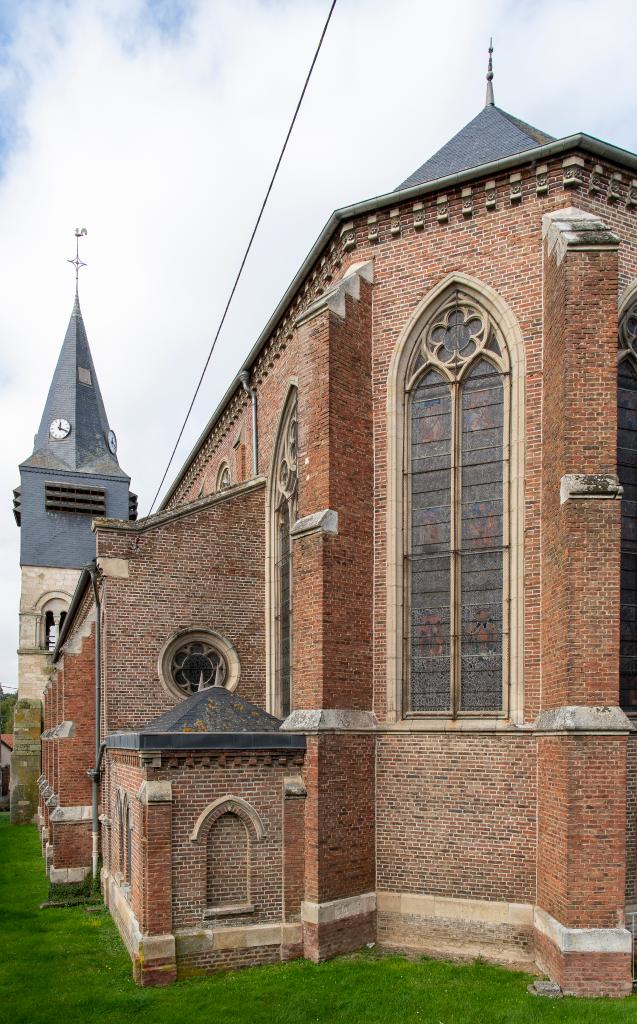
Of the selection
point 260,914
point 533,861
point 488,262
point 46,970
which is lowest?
point 46,970

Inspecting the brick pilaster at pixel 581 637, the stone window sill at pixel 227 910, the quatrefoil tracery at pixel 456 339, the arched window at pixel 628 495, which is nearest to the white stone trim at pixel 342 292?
the quatrefoil tracery at pixel 456 339

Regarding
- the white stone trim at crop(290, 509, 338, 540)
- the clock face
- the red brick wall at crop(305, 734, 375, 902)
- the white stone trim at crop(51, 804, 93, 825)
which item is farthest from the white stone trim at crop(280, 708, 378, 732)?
the clock face

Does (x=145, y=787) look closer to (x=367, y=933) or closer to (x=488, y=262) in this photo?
(x=367, y=933)

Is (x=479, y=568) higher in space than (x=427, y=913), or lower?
higher

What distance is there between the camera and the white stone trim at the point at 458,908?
9.98 metres

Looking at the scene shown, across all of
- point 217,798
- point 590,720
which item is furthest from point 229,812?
point 590,720

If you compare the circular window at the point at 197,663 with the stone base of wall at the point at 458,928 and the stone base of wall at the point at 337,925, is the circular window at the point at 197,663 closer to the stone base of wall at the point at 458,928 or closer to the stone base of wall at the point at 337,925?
the stone base of wall at the point at 337,925

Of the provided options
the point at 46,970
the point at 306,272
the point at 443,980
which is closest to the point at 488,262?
the point at 306,272

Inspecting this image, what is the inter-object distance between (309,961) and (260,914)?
82 cm

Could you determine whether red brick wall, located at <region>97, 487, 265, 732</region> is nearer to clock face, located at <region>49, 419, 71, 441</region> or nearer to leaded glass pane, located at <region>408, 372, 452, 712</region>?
leaded glass pane, located at <region>408, 372, 452, 712</region>

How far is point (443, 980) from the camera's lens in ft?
30.7

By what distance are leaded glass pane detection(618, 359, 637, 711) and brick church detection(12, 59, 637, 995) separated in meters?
0.03

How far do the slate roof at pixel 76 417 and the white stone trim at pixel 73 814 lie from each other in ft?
74.9

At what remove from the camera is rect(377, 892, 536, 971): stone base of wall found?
391 inches
